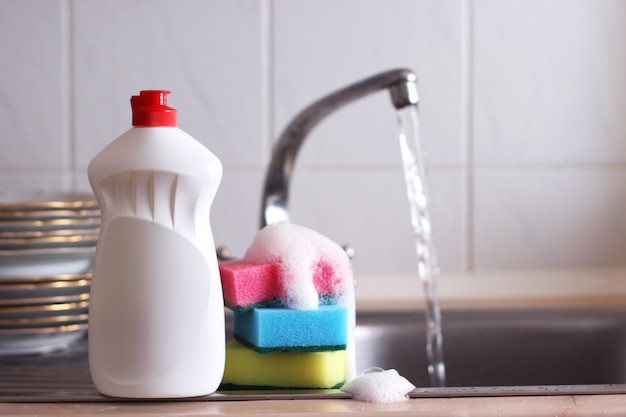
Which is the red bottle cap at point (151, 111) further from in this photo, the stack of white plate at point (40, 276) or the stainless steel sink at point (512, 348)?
the stainless steel sink at point (512, 348)

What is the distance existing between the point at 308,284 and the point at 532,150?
2.24ft

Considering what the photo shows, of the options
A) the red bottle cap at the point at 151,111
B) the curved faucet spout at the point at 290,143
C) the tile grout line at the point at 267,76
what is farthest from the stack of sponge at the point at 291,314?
the tile grout line at the point at 267,76

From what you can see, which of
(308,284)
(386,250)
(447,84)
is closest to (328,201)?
(386,250)

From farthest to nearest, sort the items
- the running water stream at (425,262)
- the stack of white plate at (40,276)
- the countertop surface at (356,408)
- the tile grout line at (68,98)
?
1. the tile grout line at (68,98)
2. the running water stream at (425,262)
3. the stack of white plate at (40,276)
4. the countertop surface at (356,408)

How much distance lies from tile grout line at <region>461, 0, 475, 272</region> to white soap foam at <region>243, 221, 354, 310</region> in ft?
1.88

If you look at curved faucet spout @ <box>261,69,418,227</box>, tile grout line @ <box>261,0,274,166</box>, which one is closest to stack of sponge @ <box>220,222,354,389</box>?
curved faucet spout @ <box>261,69,418,227</box>

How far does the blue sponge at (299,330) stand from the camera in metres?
0.70

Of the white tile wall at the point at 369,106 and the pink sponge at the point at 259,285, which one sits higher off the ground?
the white tile wall at the point at 369,106

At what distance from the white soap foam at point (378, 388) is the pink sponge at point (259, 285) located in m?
0.07

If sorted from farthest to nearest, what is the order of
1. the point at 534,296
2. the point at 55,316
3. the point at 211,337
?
the point at 534,296
the point at 55,316
the point at 211,337

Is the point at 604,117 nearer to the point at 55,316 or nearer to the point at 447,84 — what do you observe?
the point at 447,84

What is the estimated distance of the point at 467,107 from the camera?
1291 millimetres

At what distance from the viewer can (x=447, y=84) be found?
4.22 feet

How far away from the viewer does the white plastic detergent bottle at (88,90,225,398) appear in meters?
0.65
